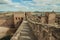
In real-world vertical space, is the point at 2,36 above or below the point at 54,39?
below

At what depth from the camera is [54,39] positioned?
10.0 feet

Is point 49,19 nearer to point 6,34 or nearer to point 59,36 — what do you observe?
point 6,34

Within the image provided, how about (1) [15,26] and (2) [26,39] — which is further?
(1) [15,26]

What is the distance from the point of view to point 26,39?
6039 mm

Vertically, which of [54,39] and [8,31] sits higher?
[54,39]

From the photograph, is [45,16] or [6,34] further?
[45,16]

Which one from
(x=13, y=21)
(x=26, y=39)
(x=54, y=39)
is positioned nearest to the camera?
(x=54, y=39)

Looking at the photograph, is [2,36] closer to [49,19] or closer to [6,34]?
[6,34]

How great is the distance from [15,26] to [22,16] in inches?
41.0

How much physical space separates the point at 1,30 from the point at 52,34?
10.7m

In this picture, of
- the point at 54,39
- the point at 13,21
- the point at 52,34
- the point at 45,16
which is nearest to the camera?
the point at 54,39

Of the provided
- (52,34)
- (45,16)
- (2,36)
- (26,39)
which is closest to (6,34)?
(2,36)

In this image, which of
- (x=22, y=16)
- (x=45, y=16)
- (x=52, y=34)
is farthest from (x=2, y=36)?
(x=52, y=34)

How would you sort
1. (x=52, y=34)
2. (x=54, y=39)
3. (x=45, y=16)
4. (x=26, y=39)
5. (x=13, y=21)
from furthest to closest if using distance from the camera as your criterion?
(x=45, y=16)
(x=13, y=21)
(x=26, y=39)
(x=52, y=34)
(x=54, y=39)
